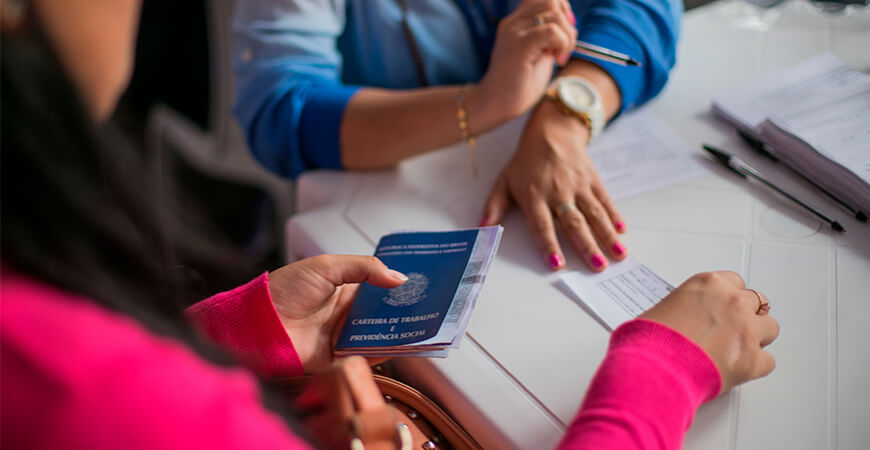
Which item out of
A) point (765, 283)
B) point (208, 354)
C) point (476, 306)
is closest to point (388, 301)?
point (476, 306)

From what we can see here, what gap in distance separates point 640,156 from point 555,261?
11.8 inches

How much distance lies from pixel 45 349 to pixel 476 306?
0.52 meters

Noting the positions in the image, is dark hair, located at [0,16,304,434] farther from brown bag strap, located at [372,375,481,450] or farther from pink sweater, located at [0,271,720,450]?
brown bag strap, located at [372,375,481,450]

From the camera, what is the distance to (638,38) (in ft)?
3.77

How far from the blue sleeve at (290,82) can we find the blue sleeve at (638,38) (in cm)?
44

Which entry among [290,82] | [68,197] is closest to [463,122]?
[290,82]

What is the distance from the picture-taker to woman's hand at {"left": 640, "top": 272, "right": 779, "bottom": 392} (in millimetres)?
701

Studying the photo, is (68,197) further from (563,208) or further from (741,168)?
(741,168)

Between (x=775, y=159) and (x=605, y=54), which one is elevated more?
(x=605, y=54)

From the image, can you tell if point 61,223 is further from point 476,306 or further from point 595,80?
point 595,80

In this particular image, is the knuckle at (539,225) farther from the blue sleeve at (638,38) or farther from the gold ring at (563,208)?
the blue sleeve at (638,38)

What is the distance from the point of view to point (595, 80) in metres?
1.12

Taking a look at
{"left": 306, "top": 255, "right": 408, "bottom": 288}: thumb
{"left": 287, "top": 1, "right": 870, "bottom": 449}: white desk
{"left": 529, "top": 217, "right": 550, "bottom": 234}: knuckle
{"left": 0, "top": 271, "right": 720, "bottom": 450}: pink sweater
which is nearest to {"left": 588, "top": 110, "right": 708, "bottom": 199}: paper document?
{"left": 287, "top": 1, "right": 870, "bottom": 449}: white desk

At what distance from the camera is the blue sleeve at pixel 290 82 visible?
112 centimetres
